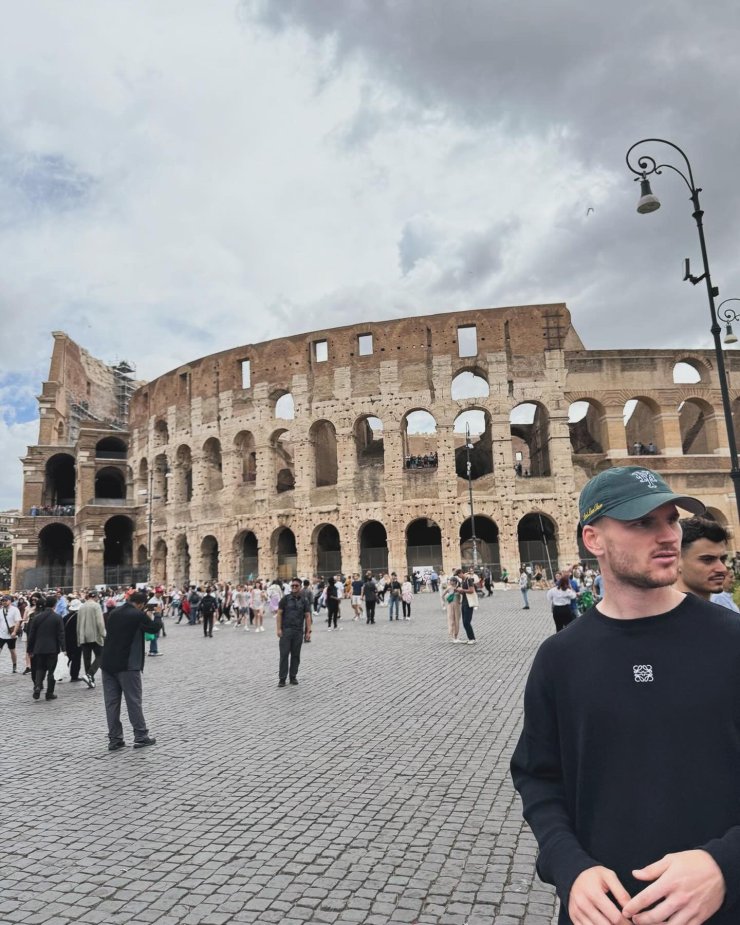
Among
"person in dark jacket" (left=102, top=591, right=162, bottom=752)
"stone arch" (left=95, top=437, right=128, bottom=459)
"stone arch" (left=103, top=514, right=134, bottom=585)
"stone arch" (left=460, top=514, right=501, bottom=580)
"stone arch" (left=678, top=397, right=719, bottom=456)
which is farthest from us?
"stone arch" (left=95, top=437, right=128, bottom=459)

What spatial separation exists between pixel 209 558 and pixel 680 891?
3875 centimetres

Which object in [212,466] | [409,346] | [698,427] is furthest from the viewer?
[212,466]

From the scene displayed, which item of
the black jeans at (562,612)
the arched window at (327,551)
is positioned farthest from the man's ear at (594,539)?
the arched window at (327,551)

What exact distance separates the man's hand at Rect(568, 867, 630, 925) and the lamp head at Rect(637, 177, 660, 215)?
41.8 feet

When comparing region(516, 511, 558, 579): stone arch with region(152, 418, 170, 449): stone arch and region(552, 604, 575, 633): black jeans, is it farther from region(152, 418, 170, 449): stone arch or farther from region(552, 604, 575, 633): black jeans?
region(152, 418, 170, 449): stone arch

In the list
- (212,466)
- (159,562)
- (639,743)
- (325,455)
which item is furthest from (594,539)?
(159,562)

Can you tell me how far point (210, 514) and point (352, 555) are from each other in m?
9.86

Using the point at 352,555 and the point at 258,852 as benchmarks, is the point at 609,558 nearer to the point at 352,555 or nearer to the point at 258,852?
the point at 258,852

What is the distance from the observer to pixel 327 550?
3741cm

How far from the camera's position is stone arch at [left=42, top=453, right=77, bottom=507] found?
4701 cm

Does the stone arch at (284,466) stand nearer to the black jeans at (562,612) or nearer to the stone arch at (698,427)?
the stone arch at (698,427)

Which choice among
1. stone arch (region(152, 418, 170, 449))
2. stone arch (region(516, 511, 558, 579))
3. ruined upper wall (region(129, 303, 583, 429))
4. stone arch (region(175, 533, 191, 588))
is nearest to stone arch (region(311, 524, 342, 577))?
ruined upper wall (region(129, 303, 583, 429))

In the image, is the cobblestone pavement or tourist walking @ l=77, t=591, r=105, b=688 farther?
tourist walking @ l=77, t=591, r=105, b=688

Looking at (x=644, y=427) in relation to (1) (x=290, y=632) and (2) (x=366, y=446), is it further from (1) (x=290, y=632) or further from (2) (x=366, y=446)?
(1) (x=290, y=632)
